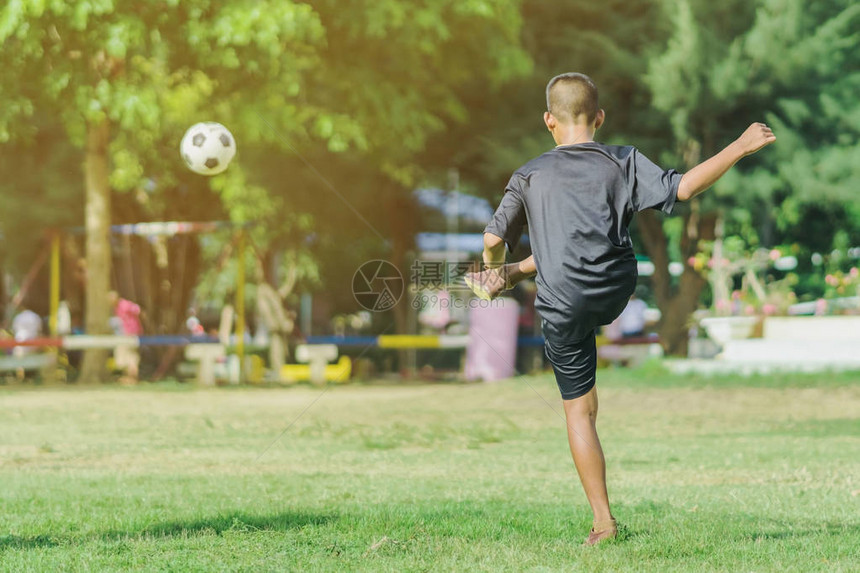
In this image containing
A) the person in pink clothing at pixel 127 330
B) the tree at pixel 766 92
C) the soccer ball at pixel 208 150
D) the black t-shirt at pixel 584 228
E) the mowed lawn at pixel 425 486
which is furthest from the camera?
the person in pink clothing at pixel 127 330

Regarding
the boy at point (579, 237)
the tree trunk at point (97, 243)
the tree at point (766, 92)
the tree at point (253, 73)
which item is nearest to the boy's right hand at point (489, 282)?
the boy at point (579, 237)

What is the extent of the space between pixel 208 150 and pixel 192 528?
305 inches

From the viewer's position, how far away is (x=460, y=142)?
60.6ft

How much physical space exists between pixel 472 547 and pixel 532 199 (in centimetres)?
143

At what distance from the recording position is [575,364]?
15.8ft

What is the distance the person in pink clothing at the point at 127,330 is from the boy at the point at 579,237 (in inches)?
627

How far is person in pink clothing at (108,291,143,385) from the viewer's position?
68.5ft

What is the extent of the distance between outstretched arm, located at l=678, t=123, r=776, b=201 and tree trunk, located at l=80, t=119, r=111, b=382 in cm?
1402

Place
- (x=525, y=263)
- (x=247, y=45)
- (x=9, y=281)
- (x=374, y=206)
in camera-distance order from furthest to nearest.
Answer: (x=9, y=281), (x=374, y=206), (x=247, y=45), (x=525, y=263)

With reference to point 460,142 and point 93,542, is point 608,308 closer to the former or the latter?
point 93,542

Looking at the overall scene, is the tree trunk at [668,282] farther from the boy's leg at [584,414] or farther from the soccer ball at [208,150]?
the boy's leg at [584,414]

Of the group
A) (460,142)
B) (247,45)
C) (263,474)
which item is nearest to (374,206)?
(460,142)

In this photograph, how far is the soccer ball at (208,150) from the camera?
12266 millimetres
